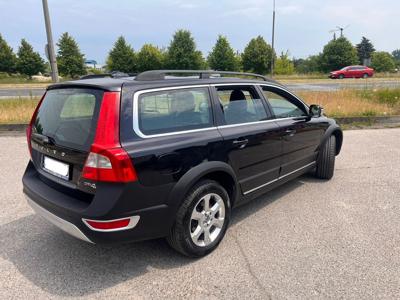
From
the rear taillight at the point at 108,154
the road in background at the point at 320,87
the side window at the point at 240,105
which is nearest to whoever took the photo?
the rear taillight at the point at 108,154

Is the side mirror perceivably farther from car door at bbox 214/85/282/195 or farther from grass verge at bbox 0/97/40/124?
grass verge at bbox 0/97/40/124

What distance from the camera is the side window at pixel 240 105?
3.26 meters

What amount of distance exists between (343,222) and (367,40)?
9079 centimetres

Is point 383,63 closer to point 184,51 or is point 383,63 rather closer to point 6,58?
point 184,51

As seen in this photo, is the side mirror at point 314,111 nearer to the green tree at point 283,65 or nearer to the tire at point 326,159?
the tire at point 326,159

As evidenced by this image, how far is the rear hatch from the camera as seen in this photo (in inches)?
98.6

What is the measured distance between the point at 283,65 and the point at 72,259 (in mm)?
47703

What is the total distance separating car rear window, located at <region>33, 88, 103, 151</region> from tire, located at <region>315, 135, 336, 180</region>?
352 centimetres

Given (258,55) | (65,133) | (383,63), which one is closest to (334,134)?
(65,133)

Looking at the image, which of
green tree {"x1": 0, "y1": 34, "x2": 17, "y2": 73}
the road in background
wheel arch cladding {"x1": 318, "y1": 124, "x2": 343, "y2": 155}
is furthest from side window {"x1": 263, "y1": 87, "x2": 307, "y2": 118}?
green tree {"x1": 0, "y1": 34, "x2": 17, "y2": 73}

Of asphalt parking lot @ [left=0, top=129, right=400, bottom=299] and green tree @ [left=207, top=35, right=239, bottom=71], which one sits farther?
green tree @ [left=207, top=35, right=239, bottom=71]

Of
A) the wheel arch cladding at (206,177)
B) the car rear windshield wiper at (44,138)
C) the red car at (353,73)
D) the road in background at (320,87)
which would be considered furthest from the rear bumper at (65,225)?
the red car at (353,73)

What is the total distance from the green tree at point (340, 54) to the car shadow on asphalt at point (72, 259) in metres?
46.3

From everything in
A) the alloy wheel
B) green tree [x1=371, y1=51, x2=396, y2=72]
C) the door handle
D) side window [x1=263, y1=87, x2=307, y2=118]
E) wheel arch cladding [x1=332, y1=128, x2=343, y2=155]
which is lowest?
the alloy wheel
